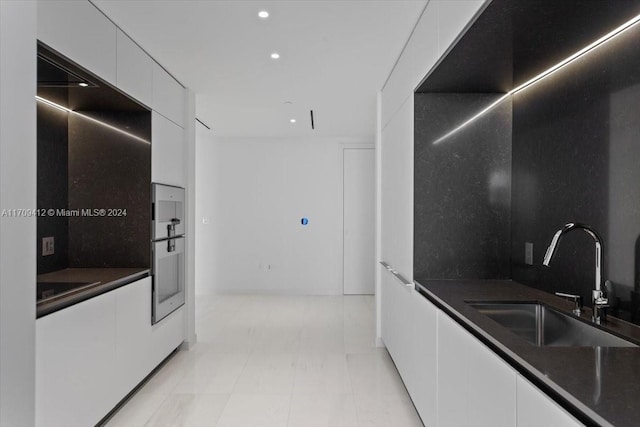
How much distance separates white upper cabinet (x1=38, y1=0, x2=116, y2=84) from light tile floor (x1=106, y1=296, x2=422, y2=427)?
2099 millimetres

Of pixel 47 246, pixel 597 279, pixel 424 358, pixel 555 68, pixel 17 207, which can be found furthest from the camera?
pixel 47 246

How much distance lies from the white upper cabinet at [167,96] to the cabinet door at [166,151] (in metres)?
0.06

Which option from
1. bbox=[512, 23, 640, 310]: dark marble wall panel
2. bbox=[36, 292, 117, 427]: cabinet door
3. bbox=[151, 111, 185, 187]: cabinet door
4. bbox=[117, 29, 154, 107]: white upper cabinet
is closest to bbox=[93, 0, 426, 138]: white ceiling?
bbox=[117, 29, 154, 107]: white upper cabinet

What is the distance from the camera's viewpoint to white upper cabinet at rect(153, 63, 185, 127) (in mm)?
3312

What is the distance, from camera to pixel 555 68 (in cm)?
214

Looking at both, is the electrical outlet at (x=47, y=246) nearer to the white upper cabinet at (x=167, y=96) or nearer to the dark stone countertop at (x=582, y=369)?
the white upper cabinet at (x=167, y=96)

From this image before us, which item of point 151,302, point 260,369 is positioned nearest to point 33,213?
point 151,302

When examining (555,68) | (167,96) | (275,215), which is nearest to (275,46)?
(167,96)

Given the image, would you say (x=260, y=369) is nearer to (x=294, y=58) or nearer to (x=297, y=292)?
(x=294, y=58)

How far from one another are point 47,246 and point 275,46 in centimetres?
204

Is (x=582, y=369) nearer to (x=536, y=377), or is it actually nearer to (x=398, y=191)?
(x=536, y=377)

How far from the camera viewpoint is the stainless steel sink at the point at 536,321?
1.76 meters

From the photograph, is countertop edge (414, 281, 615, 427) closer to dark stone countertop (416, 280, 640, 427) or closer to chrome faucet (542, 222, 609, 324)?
dark stone countertop (416, 280, 640, 427)

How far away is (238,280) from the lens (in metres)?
6.86
